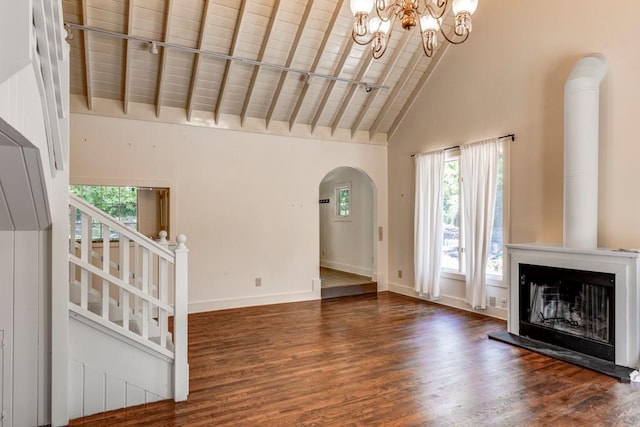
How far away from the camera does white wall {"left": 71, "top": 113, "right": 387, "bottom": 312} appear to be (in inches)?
208

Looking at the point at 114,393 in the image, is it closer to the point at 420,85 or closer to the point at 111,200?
the point at 111,200

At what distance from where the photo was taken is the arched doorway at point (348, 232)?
7352 millimetres

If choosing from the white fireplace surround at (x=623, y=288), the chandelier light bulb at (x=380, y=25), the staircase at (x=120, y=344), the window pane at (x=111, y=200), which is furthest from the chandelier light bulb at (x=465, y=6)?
the window pane at (x=111, y=200)

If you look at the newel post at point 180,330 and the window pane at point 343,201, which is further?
the window pane at point 343,201

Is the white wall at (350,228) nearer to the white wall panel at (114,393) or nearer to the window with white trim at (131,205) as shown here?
the window with white trim at (131,205)

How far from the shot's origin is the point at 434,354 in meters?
3.98

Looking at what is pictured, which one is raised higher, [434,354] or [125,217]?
[125,217]

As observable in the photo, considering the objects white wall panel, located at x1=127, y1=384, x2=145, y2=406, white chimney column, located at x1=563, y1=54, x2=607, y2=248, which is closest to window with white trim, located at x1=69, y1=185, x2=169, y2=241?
white wall panel, located at x1=127, y1=384, x2=145, y2=406

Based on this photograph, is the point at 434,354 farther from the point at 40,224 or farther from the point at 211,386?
the point at 40,224

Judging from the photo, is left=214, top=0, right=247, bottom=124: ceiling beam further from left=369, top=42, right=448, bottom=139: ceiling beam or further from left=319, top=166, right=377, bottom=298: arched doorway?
left=369, top=42, right=448, bottom=139: ceiling beam

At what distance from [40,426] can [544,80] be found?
585 centimetres

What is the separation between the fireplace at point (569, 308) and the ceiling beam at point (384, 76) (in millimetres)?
3270

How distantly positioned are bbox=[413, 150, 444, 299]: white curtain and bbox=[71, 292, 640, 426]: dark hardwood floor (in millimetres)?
1138

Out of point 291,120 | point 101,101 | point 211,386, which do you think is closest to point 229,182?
point 291,120
